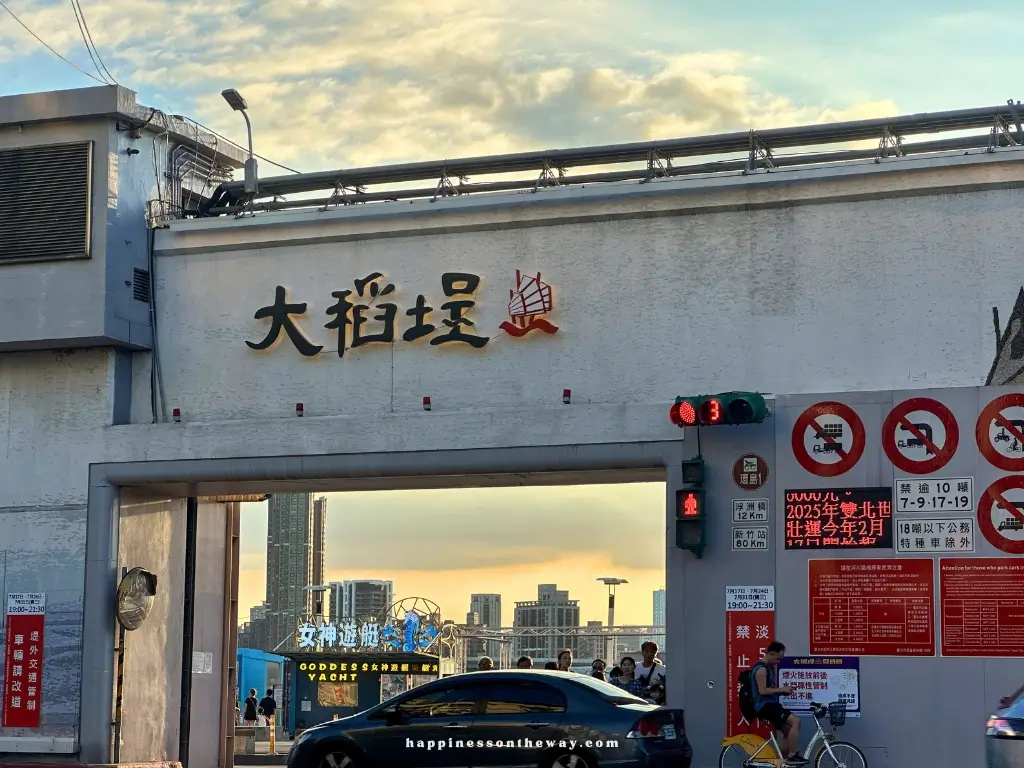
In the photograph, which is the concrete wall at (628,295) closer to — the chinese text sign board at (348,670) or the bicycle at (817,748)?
the bicycle at (817,748)

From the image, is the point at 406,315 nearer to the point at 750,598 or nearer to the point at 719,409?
the point at 719,409

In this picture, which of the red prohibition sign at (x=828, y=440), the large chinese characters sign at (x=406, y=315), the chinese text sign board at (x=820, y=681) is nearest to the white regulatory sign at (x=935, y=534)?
the red prohibition sign at (x=828, y=440)

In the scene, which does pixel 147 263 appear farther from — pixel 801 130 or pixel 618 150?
pixel 801 130

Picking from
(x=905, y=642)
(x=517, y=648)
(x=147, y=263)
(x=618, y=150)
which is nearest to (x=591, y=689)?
(x=905, y=642)

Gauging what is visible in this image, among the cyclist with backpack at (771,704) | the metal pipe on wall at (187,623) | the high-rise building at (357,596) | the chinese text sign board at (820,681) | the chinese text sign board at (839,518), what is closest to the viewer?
the cyclist with backpack at (771,704)

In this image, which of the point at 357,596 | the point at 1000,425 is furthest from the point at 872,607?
the point at 357,596

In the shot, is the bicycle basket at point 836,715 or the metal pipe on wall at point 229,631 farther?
the metal pipe on wall at point 229,631

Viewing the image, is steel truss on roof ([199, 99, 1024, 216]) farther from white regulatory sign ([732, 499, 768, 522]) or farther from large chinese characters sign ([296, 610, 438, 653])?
large chinese characters sign ([296, 610, 438, 653])

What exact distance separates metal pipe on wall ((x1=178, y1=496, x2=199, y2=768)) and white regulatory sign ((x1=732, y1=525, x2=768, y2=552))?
901 centimetres

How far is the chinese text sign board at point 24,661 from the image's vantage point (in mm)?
20828

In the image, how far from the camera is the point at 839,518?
17750mm

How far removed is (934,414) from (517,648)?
211 feet

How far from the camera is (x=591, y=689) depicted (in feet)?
51.7

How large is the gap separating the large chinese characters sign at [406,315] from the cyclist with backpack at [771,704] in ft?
17.6
